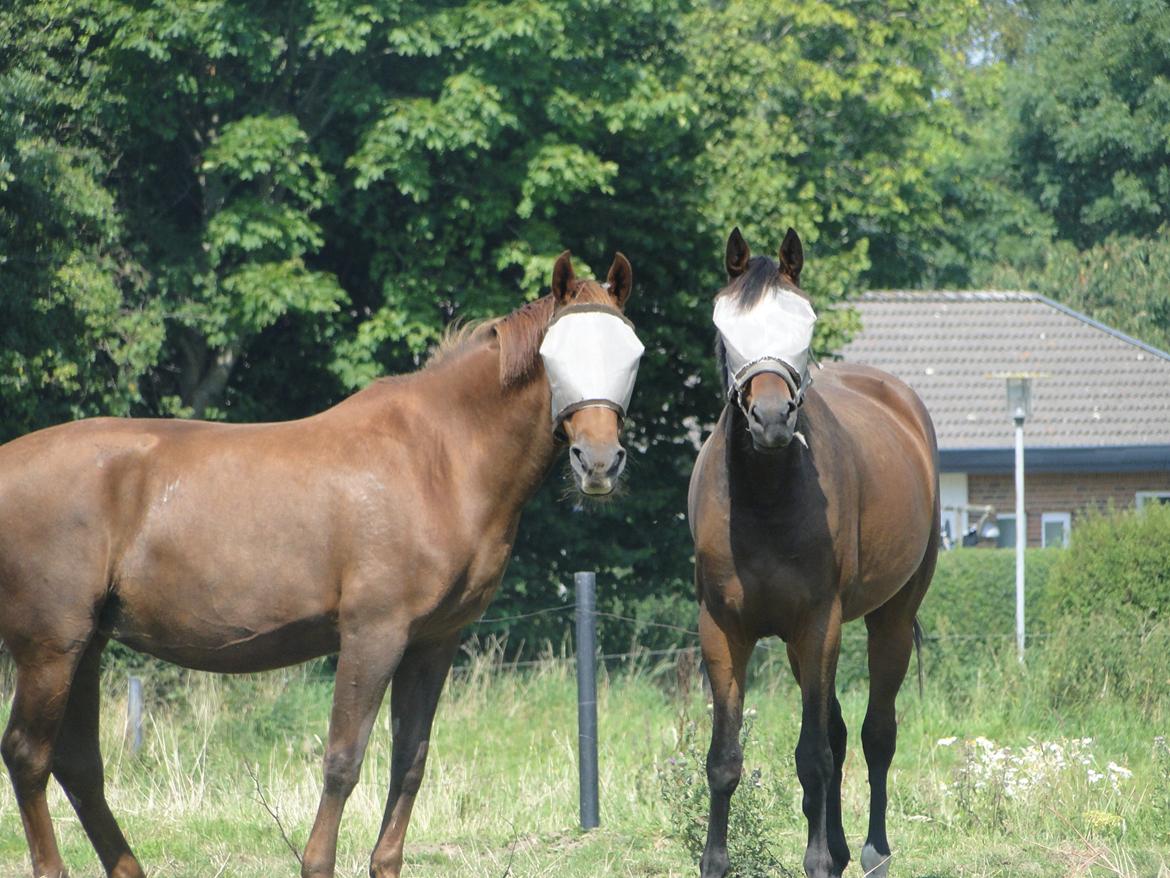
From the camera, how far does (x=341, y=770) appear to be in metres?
4.75

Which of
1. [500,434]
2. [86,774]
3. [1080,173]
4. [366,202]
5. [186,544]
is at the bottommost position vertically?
[86,774]

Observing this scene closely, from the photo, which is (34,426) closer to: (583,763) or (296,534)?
(583,763)

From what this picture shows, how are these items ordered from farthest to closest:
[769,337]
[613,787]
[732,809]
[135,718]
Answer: [135,718], [613,787], [732,809], [769,337]

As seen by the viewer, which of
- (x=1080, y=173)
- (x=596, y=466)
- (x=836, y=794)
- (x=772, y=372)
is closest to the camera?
(x=596, y=466)

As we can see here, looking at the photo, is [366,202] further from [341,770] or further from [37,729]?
[341,770]

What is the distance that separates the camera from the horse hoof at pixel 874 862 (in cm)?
595

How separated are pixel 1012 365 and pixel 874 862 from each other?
2286cm

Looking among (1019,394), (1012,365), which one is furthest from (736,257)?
(1012,365)

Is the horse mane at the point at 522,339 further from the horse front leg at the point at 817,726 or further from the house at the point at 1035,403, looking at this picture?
the house at the point at 1035,403

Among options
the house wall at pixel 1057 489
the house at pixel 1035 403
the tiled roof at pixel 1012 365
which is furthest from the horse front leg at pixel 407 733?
the house wall at pixel 1057 489

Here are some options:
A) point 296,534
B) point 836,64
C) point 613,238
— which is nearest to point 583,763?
point 296,534

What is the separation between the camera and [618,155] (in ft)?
47.6

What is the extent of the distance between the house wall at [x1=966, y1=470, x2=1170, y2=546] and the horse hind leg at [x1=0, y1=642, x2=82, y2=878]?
23.4 metres

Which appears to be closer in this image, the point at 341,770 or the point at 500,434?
the point at 341,770
